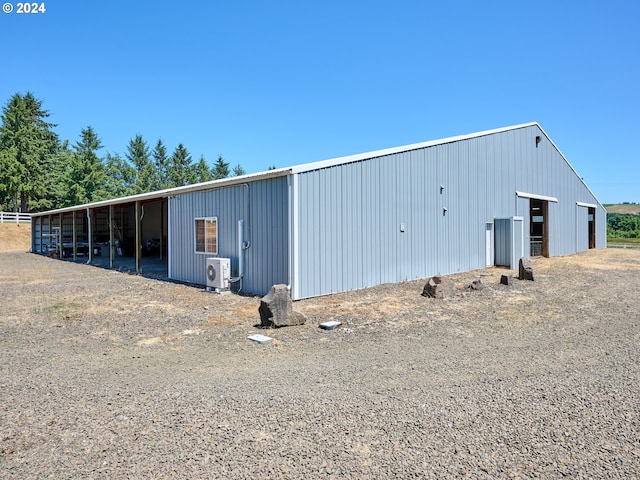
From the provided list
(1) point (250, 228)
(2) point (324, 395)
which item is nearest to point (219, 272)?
(1) point (250, 228)

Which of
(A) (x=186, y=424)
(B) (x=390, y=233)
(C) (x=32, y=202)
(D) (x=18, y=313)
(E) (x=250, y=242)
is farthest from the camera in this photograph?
(C) (x=32, y=202)

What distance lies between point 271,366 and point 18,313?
5.77 meters

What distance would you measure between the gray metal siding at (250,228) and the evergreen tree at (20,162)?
33957 millimetres

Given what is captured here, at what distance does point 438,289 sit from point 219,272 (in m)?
5.00

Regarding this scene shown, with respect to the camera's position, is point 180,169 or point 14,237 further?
point 180,169

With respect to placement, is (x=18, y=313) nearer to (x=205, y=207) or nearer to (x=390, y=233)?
(x=205, y=207)

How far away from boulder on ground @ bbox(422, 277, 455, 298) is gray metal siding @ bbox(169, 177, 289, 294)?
308cm

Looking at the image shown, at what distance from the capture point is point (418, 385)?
3.94 meters

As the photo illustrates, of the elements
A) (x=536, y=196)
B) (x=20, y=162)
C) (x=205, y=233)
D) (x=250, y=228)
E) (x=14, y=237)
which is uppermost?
(x=20, y=162)

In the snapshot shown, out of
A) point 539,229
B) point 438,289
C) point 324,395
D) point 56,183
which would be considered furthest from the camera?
point 56,183

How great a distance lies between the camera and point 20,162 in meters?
38.2

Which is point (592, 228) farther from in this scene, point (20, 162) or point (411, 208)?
point (20, 162)

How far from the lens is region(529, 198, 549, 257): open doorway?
750 inches

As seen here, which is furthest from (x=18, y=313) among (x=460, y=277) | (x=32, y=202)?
(x=32, y=202)
